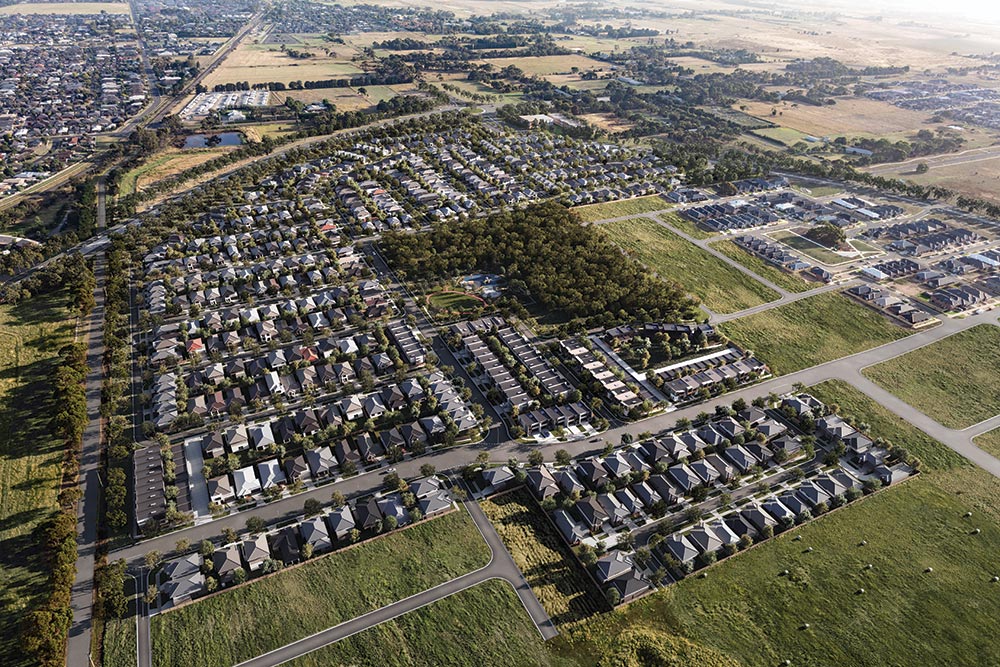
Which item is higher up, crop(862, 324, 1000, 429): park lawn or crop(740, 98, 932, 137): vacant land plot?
crop(740, 98, 932, 137): vacant land plot

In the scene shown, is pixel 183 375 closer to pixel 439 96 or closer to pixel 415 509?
pixel 415 509

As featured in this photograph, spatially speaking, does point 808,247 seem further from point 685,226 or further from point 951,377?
point 951,377

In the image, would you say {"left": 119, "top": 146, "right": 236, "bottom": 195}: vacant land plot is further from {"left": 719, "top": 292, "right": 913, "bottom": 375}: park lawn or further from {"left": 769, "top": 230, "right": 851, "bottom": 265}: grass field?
{"left": 769, "top": 230, "right": 851, "bottom": 265}: grass field

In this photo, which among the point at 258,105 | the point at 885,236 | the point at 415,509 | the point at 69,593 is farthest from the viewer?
the point at 258,105

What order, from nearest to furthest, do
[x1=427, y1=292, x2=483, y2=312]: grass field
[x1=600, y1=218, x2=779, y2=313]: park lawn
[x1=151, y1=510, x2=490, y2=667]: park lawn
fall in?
[x1=151, y1=510, x2=490, y2=667]: park lawn
[x1=427, y1=292, x2=483, y2=312]: grass field
[x1=600, y1=218, x2=779, y2=313]: park lawn

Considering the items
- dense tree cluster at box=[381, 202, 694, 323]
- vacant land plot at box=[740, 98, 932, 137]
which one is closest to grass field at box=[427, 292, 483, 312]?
dense tree cluster at box=[381, 202, 694, 323]

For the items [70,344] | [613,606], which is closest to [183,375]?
[70,344]

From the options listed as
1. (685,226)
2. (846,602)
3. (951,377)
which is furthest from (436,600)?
(685,226)
